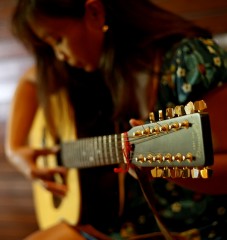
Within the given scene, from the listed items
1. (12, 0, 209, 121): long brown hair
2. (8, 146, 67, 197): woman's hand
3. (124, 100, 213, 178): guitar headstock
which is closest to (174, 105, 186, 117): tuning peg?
(124, 100, 213, 178): guitar headstock

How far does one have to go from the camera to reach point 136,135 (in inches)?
25.3

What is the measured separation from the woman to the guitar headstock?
198mm

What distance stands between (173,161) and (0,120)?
136 cm

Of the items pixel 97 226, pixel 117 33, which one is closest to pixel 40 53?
pixel 117 33

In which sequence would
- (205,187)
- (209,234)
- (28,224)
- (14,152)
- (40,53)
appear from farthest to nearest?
(28,224) < (14,152) < (40,53) < (209,234) < (205,187)

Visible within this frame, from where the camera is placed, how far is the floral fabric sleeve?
78 cm

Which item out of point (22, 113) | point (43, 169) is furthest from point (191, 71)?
point (22, 113)

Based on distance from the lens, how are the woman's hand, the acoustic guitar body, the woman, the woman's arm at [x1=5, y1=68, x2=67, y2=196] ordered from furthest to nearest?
the woman's arm at [x1=5, y1=68, x2=67, y2=196]
the woman's hand
the acoustic guitar body
the woman

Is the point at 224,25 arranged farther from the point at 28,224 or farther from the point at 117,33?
the point at 28,224

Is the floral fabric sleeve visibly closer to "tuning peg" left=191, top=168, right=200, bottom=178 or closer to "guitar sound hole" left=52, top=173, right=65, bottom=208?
"tuning peg" left=191, top=168, right=200, bottom=178

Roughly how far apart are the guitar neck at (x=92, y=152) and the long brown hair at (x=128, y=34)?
0.43 ft

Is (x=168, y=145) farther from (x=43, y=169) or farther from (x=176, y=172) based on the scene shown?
(x=43, y=169)

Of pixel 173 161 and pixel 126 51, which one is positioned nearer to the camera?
pixel 173 161

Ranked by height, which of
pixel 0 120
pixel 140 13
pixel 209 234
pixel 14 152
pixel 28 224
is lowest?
pixel 28 224
